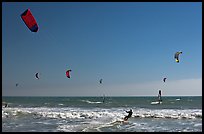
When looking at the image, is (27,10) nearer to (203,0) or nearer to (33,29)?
(33,29)

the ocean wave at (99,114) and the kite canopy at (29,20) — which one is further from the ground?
Answer: the kite canopy at (29,20)

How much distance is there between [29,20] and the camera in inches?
330

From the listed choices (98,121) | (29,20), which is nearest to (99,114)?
(98,121)

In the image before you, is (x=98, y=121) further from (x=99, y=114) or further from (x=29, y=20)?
(x=29, y=20)

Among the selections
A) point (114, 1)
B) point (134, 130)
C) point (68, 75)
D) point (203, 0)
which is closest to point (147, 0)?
point (114, 1)

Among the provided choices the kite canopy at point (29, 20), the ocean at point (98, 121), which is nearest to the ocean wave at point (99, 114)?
the ocean at point (98, 121)

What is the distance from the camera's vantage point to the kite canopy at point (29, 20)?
8227 mm

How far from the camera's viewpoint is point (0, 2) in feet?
21.8

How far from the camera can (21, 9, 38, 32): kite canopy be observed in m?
8.23

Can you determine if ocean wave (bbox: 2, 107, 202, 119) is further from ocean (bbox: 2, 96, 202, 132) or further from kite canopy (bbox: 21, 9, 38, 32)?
kite canopy (bbox: 21, 9, 38, 32)

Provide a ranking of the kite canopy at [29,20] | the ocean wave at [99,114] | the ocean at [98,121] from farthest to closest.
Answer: the ocean wave at [99,114] → the ocean at [98,121] → the kite canopy at [29,20]

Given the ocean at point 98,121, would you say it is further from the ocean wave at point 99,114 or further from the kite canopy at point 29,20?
the kite canopy at point 29,20

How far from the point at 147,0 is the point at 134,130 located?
6846 mm

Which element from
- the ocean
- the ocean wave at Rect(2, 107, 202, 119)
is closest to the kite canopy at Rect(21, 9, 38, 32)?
the ocean
